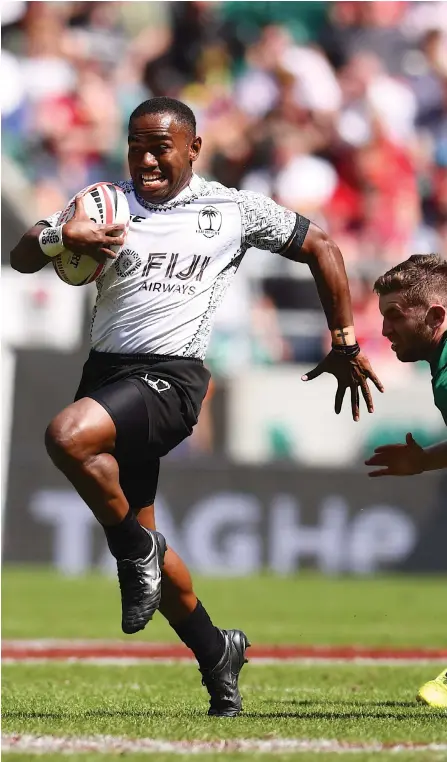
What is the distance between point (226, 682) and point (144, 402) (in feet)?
4.23

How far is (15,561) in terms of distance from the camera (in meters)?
13.2

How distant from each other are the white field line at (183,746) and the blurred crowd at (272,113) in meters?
9.47

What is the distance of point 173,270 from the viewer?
5.36m

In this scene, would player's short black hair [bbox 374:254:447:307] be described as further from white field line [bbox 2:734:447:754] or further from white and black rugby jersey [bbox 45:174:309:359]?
white field line [bbox 2:734:447:754]

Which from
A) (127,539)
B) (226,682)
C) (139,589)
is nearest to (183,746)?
(139,589)

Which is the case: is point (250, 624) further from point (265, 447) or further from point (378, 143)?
point (378, 143)

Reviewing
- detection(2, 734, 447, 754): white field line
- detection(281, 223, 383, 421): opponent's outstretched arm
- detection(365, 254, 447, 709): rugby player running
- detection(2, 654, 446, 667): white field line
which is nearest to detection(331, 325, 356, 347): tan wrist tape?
detection(281, 223, 383, 421): opponent's outstretched arm

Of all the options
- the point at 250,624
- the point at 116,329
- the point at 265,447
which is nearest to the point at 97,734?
the point at 116,329

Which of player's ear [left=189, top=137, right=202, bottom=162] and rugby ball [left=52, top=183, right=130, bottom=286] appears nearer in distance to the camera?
rugby ball [left=52, top=183, right=130, bottom=286]

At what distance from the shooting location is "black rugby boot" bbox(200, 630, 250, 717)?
5.52m

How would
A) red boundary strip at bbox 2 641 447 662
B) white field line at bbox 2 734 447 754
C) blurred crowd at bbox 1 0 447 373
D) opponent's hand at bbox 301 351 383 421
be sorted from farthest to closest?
blurred crowd at bbox 1 0 447 373, red boundary strip at bbox 2 641 447 662, opponent's hand at bbox 301 351 383 421, white field line at bbox 2 734 447 754

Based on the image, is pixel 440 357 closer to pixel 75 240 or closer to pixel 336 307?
pixel 336 307

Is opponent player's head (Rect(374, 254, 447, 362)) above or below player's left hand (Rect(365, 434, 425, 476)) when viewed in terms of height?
above

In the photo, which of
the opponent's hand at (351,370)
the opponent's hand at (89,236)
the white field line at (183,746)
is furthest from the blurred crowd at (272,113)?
the white field line at (183,746)
